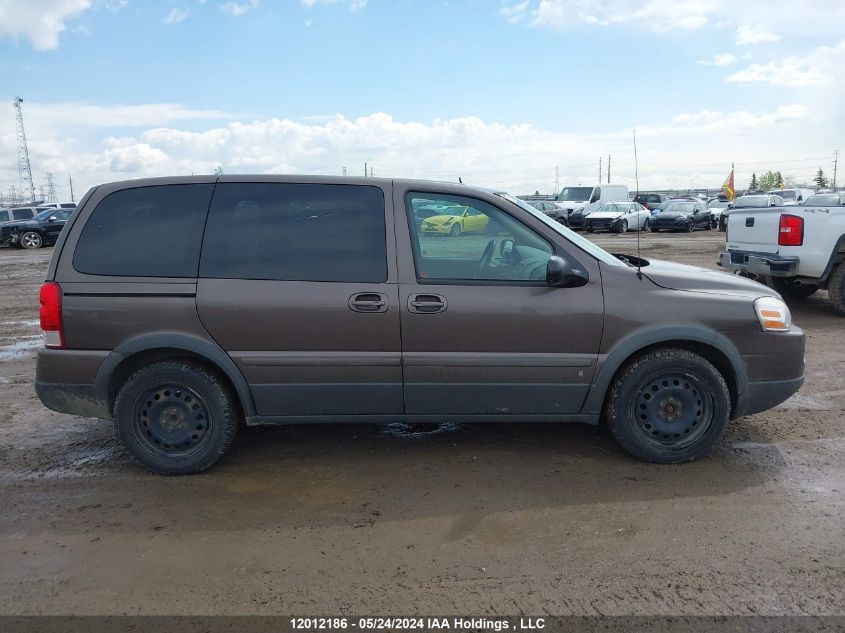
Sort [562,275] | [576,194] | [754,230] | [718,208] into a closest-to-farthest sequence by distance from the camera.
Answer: [562,275] → [754,230] → [718,208] → [576,194]

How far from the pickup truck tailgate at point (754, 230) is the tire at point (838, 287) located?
0.86 meters

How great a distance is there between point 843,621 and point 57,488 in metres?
4.12

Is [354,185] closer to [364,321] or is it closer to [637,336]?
[364,321]

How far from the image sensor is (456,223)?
4.09 metres

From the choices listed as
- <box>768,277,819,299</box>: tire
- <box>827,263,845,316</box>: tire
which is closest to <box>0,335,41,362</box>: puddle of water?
<box>827,263,845,316</box>: tire

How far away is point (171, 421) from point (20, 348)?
4977mm

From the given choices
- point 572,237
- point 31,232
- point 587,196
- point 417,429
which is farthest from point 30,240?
point 572,237

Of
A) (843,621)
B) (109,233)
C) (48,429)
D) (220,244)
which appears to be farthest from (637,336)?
(48,429)

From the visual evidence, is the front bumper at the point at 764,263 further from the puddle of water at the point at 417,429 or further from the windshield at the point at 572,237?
the puddle of water at the point at 417,429

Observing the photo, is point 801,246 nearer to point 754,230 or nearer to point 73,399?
point 754,230

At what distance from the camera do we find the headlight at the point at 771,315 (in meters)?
4.08

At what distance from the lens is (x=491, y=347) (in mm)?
3965

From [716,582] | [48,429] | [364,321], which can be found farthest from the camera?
[48,429]

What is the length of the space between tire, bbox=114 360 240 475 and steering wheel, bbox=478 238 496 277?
5.70ft
